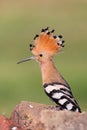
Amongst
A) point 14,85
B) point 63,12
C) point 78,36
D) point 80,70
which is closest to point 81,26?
point 78,36

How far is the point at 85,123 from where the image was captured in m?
8.33

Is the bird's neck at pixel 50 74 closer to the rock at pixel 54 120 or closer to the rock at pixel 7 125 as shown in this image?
the rock at pixel 54 120

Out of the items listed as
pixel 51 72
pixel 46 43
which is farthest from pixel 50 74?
pixel 46 43

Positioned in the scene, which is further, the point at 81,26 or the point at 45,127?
the point at 81,26

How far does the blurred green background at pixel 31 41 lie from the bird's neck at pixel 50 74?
421 cm

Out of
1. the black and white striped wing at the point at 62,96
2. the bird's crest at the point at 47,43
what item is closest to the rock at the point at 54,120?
the black and white striped wing at the point at 62,96

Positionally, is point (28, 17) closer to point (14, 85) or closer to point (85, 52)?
point (85, 52)

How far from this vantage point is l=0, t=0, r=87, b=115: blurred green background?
56.1 ft

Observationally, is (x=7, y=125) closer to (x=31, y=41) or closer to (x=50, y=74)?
(x=50, y=74)

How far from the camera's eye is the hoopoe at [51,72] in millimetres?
9213

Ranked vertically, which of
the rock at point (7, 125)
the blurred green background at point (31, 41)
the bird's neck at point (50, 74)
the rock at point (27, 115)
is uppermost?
the rock at point (7, 125)

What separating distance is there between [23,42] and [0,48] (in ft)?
4.69

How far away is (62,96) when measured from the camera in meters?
9.25

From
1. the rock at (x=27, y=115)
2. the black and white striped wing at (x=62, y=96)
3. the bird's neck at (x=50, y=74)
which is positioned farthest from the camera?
the bird's neck at (x=50, y=74)
